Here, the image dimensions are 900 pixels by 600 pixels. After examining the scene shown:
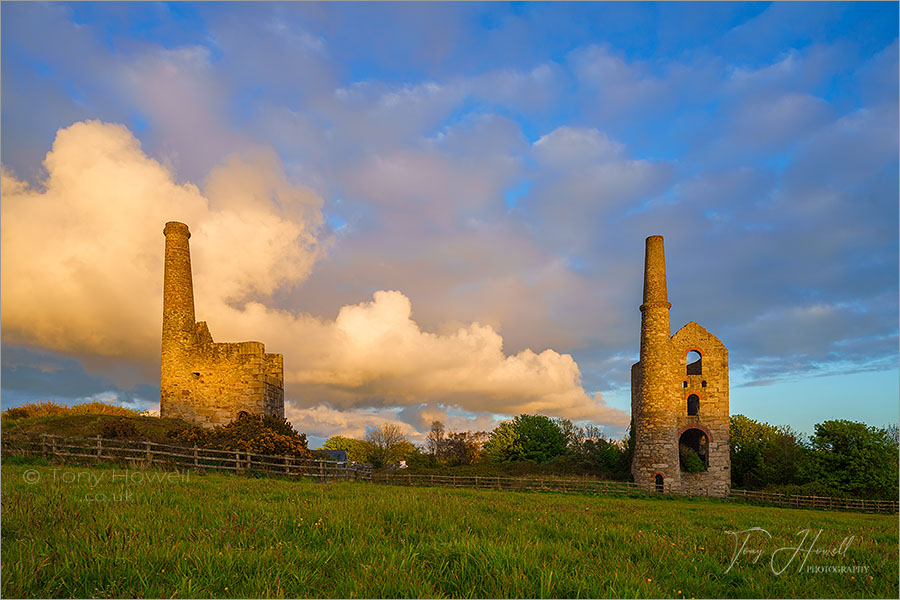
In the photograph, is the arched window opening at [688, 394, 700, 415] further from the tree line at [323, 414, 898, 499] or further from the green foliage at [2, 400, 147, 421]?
the green foliage at [2, 400, 147, 421]

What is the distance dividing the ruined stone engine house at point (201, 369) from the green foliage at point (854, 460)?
41.8 m

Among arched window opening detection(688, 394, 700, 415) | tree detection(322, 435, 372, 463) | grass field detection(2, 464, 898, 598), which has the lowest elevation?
tree detection(322, 435, 372, 463)

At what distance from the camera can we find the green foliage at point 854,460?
38209 mm

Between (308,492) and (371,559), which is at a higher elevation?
(371,559)

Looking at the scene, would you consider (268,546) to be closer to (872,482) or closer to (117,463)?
(117,463)

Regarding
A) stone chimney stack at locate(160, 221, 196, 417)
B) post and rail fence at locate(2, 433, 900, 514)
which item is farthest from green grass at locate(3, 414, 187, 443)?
stone chimney stack at locate(160, 221, 196, 417)

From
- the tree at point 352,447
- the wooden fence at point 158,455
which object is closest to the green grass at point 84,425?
the wooden fence at point 158,455

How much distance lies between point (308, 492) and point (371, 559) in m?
7.24

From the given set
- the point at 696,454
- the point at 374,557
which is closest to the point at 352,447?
the point at 696,454

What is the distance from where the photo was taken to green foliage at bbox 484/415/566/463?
195ft

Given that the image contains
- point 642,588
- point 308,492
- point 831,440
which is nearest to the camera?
point 642,588

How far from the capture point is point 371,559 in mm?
4961

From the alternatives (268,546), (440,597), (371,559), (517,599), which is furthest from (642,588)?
(268,546)

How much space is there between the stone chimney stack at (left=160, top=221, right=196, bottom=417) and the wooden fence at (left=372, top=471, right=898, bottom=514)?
1484 centimetres
